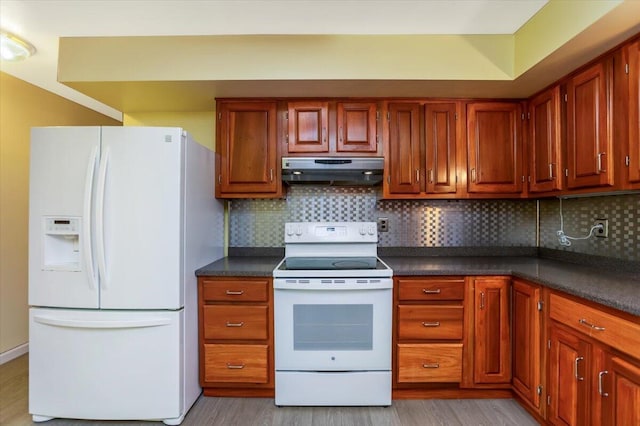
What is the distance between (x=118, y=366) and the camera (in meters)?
1.85

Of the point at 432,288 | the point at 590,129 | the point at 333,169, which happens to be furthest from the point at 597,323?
the point at 333,169

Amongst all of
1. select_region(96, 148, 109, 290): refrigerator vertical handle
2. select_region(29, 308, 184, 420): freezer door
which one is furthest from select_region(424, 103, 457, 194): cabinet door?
select_region(96, 148, 109, 290): refrigerator vertical handle

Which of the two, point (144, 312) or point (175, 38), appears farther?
point (175, 38)

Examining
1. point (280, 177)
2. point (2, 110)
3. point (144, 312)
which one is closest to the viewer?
point (144, 312)

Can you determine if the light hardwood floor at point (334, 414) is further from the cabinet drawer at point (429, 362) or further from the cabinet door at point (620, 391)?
the cabinet door at point (620, 391)

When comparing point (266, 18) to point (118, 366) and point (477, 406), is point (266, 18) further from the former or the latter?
point (477, 406)

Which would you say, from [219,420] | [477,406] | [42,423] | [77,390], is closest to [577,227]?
[477,406]

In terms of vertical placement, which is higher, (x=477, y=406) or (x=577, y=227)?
(x=577, y=227)

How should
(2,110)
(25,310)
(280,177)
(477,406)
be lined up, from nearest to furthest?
1. (477,406)
2. (280,177)
3. (2,110)
4. (25,310)

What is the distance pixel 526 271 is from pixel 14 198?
408 cm

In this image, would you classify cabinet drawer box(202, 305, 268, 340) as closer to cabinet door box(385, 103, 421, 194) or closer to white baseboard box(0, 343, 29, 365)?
cabinet door box(385, 103, 421, 194)

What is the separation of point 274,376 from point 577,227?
241cm

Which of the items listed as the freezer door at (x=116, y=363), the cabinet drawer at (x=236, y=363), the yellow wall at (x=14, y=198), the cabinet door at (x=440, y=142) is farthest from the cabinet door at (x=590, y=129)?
the yellow wall at (x=14, y=198)

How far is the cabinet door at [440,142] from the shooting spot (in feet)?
8.06
